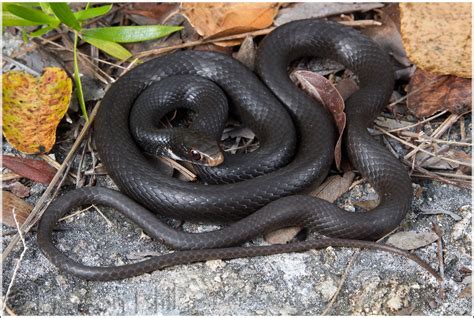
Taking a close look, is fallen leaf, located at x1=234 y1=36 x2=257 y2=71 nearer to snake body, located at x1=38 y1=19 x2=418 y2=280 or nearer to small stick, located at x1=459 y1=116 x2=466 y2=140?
snake body, located at x1=38 y1=19 x2=418 y2=280

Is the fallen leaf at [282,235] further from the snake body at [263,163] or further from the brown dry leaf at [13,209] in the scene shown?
the brown dry leaf at [13,209]

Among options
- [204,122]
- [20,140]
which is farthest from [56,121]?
[204,122]

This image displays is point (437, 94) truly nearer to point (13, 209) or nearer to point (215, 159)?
point (215, 159)

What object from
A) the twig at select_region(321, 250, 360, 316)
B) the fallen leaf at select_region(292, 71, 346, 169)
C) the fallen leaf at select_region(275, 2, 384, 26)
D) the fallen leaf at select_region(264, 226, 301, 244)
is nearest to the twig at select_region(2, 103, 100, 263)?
the fallen leaf at select_region(264, 226, 301, 244)

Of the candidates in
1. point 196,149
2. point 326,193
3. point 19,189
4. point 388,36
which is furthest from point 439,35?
point 19,189

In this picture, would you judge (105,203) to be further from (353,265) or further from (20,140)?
(353,265)
